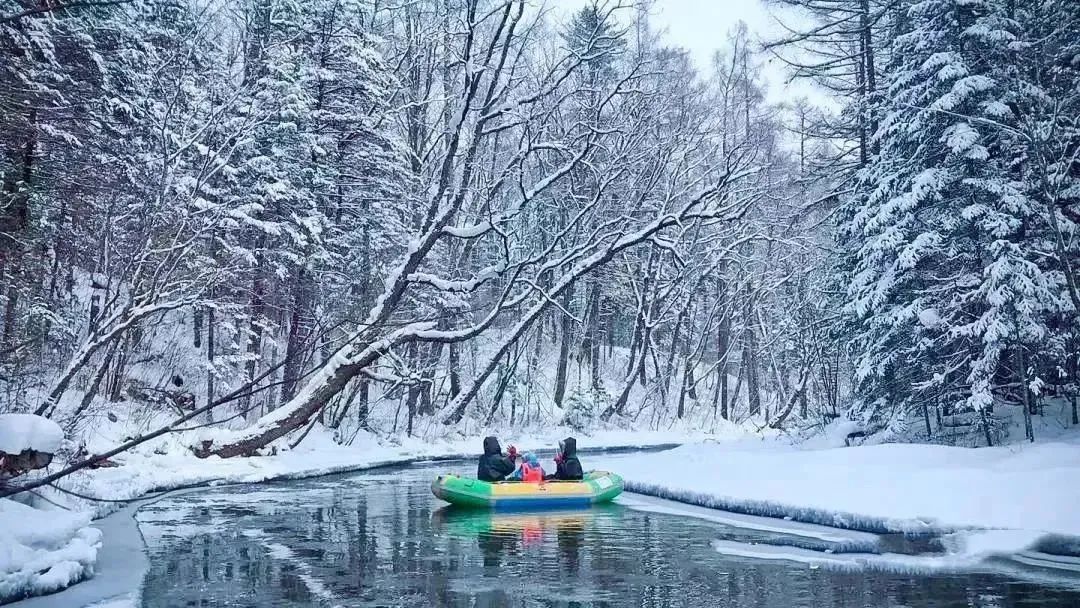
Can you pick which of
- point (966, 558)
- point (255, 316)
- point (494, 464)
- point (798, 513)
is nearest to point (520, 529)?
point (494, 464)

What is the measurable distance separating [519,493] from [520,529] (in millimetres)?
2284

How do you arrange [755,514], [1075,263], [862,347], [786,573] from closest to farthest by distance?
[786,573] → [755,514] → [1075,263] → [862,347]

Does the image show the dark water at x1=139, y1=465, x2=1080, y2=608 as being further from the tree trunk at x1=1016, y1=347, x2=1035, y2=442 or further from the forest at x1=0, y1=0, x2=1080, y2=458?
the tree trunk at x1=1016, y1=347, x2=1035, y2=442

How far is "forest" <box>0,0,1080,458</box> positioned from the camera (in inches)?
672

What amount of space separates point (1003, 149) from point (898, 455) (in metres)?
6.78

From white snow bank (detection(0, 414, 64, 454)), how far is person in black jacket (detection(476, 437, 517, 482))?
7655 millimetres

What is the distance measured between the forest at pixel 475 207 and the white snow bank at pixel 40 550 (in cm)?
194

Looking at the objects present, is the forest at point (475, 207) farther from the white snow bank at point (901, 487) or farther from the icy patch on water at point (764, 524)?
the icy patch on water at point (764, 524)

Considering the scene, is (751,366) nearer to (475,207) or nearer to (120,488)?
(475,207)

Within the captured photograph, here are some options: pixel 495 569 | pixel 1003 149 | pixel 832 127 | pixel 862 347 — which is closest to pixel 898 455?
pixel 862 347

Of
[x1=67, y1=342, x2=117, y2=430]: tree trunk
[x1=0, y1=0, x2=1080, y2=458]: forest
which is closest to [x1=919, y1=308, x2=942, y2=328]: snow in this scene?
[x1=0, y1=0, x2=1080, y2=458]: forest

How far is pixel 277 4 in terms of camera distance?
26.3 metres

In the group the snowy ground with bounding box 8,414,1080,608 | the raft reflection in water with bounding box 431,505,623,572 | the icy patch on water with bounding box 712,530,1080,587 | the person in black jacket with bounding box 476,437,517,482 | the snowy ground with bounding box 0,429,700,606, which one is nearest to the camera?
the snowy ground with bounding box 0,429,700,606

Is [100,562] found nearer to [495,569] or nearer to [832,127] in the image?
[495,569]
